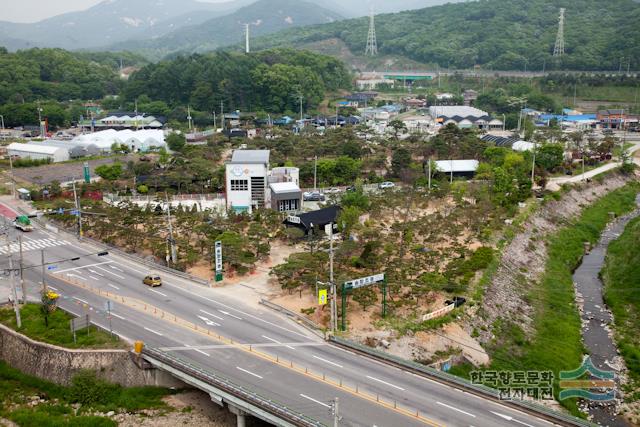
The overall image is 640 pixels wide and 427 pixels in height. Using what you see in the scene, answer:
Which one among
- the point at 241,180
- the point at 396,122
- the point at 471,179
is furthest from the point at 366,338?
the point at 396,122

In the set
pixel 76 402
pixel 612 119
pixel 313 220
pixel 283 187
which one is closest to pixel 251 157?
pixel 283 187

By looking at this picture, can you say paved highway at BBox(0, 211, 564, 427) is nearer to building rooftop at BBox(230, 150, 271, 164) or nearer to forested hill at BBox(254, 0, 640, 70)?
building rooftop at BBox(230, 150, 271, 164)

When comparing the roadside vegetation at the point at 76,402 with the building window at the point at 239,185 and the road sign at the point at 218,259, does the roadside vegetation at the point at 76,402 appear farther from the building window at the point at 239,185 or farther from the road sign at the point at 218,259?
the building window at the point at 239,185

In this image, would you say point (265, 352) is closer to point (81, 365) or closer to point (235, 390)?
point (235, 390)

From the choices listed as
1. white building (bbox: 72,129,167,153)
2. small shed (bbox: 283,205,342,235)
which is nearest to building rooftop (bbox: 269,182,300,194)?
small shed (bbox: 283,205,342,235)

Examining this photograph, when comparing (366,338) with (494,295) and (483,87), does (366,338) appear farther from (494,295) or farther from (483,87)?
(483,87)

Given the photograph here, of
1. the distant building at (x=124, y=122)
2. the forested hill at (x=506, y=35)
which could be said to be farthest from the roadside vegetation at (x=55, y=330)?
the forested hill at (x=506, y=35)
